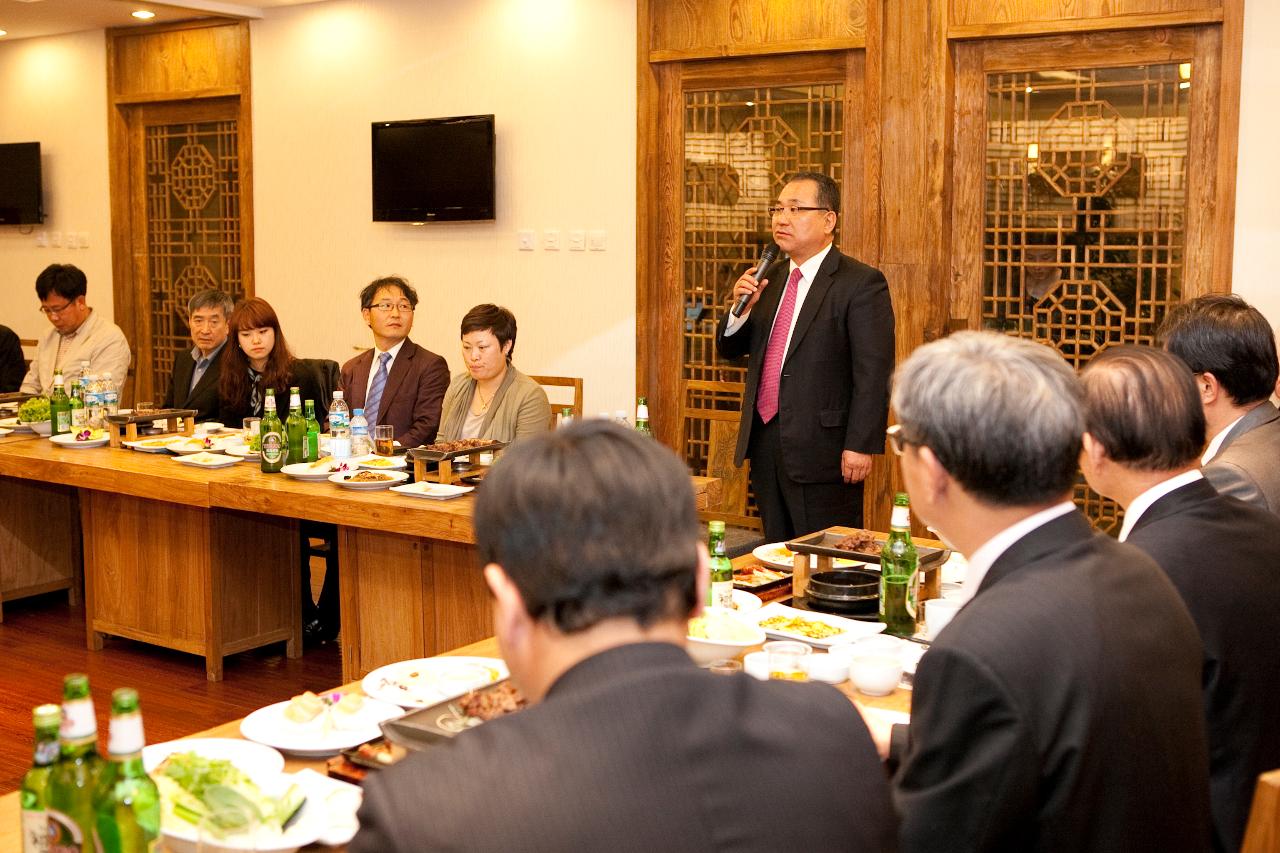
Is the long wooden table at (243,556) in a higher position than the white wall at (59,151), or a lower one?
lower

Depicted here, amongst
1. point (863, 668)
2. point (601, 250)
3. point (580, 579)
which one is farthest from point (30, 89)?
point (580, 579)

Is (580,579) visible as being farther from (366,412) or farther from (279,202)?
(279,202)

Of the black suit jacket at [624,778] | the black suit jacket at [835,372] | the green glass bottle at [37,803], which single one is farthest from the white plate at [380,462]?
the black suit jacket at [624,778]

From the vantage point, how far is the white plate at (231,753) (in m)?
1.89

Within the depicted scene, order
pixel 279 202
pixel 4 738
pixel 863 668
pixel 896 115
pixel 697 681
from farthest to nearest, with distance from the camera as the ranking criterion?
pixel 279 202 < pixel 896 115 < pixel 4 738 < pixel 863 668 < pixel 697 681

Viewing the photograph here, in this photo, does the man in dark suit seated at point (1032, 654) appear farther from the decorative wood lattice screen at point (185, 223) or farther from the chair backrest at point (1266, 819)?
the decorative wood lattice screen at point (185, 223)

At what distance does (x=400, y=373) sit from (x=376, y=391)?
0.15m

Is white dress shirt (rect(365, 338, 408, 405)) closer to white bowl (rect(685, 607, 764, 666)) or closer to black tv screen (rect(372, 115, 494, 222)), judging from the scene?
black tv screen (rect(372, 115, 494, 222))

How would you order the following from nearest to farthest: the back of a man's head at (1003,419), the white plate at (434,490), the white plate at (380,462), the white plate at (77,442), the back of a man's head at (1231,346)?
the back of a man's head at (1003,419), the back of a man's head at (1231,346), the white plate at (434,490), the white plate at (380,462), the white plate at (77,442)

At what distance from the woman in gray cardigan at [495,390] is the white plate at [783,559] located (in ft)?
5.15

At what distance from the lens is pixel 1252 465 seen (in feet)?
8.95

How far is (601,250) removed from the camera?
6.69m

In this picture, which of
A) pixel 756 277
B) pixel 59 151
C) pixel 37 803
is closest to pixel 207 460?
pixel 756 277

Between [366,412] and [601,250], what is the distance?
183 cm
